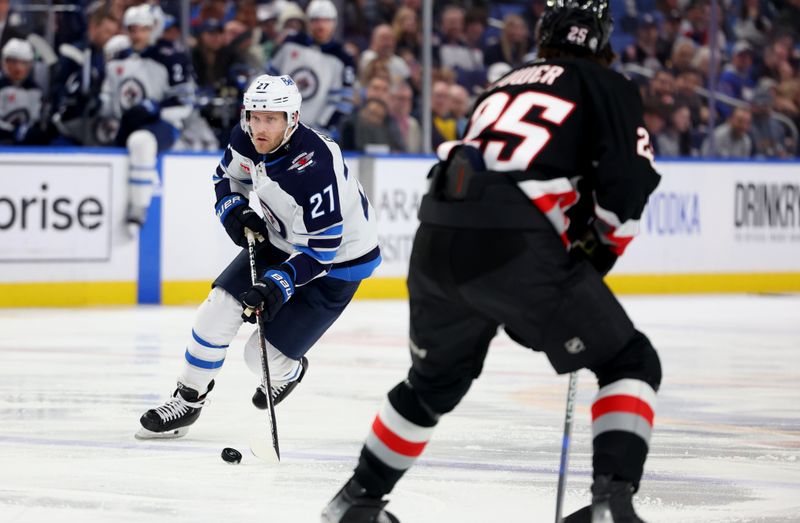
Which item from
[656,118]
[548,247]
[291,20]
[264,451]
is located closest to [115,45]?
[291,20]

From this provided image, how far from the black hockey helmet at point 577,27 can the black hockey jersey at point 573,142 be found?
0.36 ft

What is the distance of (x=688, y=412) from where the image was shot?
579cm

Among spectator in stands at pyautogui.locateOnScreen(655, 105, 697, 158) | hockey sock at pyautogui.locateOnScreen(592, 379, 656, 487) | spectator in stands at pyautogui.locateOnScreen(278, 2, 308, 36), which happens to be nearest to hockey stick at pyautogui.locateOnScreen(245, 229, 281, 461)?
hockey sock at pyautogui.locateOnScreen(592, 379, 656, 487)

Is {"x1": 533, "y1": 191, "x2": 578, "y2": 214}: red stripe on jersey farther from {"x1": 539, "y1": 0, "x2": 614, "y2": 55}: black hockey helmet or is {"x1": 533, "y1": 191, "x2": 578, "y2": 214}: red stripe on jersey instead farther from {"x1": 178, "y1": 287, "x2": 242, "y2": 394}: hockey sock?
{"x1": 178, "y1": 287, "x2": 242, "y2": 394}: hockey sock

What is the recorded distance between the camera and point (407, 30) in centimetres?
1101

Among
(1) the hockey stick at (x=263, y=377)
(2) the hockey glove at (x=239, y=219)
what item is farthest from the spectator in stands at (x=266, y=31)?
(1) the hockey stick at (x=263, y=377)

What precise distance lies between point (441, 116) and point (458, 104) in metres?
0.17

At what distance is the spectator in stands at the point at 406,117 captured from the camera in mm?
11000

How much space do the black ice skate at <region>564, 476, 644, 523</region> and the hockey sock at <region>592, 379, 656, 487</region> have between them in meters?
0.02

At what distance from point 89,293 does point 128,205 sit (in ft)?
2.09

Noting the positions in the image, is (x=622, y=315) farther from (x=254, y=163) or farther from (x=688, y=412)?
(x=688, y=412)

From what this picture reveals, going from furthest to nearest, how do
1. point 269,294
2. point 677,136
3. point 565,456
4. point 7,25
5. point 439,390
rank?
point 677,136, point 7,25, point 269,294, point 565,456, point 439,390

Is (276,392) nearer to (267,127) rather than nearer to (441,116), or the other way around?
(267,127)

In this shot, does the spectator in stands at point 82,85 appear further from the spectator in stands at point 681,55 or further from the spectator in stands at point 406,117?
the spectator in stands at point 681,55
